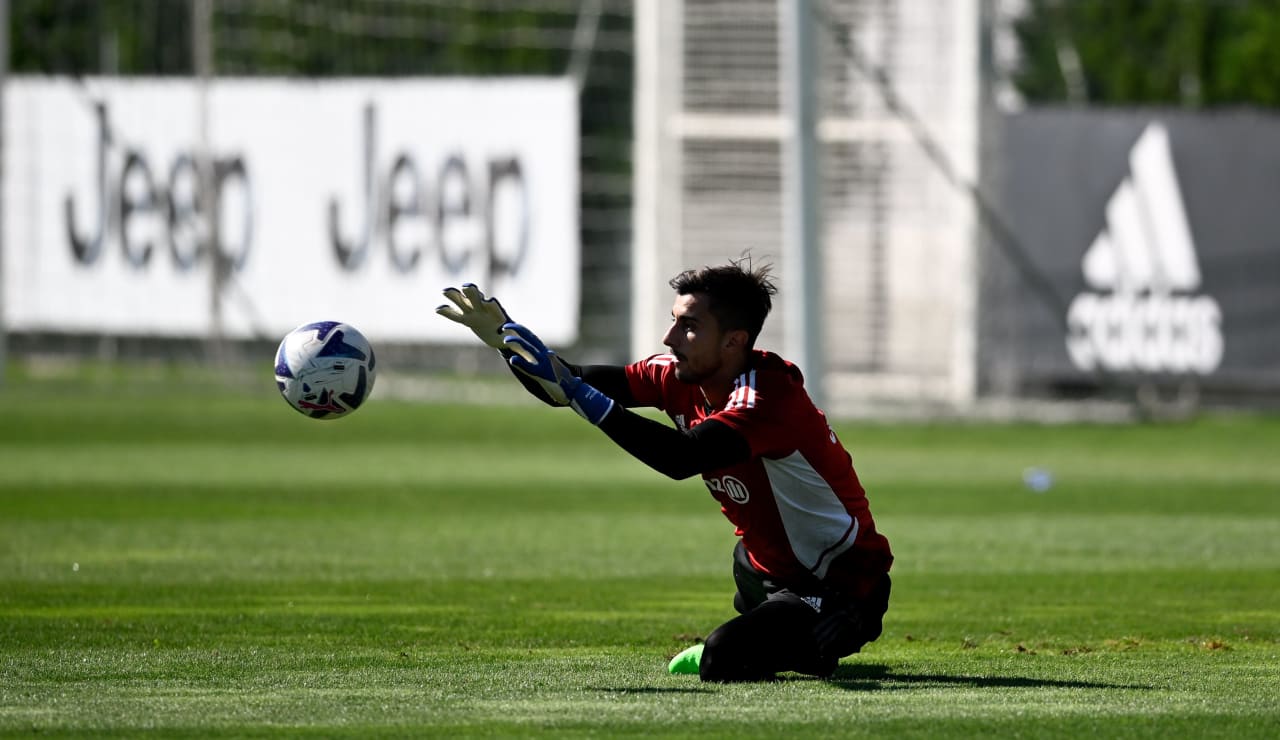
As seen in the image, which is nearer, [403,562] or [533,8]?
[403,562]

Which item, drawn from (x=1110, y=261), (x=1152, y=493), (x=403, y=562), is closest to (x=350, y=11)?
(x=1110, y=261)

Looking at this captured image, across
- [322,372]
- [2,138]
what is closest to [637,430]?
[322,372]

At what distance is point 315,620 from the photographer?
36.4 feet

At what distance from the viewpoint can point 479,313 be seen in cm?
880

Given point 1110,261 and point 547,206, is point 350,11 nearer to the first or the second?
point 547,206

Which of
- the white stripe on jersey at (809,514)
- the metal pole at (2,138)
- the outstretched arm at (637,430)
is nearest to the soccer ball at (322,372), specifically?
the outstretched arm at (637,430)

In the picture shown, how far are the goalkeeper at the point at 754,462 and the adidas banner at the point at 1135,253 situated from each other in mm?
17806

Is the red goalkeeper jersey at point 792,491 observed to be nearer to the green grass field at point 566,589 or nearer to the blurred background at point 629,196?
the green grass field at point 566,589

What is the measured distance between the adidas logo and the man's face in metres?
18.4

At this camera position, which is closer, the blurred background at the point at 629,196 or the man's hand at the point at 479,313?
the man's hand at the point at 479,313

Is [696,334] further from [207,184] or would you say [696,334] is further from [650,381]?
[207,184]

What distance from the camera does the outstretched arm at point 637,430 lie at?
27.7ft

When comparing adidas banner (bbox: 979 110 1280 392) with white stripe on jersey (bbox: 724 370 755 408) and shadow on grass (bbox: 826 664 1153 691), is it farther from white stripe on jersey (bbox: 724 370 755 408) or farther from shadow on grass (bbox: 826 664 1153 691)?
white stripe on jersey (bbox: 724 370 755 408)

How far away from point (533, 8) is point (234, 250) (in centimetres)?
641
